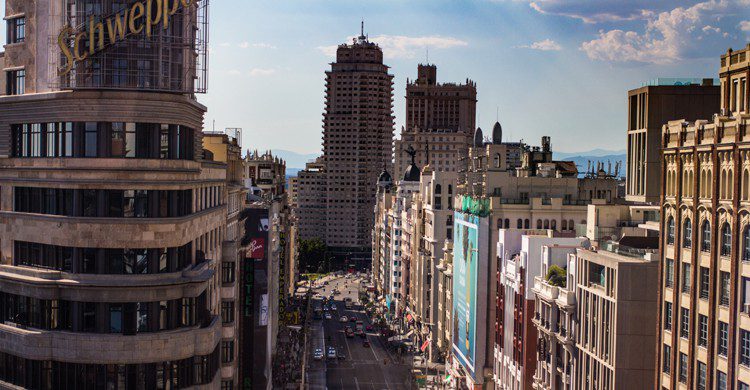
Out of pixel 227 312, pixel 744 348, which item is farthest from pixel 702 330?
pixel 227 312

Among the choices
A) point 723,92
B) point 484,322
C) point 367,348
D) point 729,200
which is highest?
point 723,92

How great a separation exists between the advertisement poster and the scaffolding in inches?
2760

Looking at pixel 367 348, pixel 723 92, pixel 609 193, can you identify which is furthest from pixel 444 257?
pixel 723 92

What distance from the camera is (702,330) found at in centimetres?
5703

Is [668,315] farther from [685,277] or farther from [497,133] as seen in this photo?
[497,133]

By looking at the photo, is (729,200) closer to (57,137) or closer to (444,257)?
(57,137)

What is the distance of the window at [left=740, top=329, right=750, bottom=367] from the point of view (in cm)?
5159

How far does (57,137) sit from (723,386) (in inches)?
1464

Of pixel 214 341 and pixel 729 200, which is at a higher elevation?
pixel 729 200

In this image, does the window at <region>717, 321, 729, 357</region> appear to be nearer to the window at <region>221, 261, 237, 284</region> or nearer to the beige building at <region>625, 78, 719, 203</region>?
the beige building at <region>625, 78, 719, 203</region>

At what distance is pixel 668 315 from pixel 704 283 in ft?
19.5

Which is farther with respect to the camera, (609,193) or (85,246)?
(609,193)

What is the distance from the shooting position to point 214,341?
2266 inches

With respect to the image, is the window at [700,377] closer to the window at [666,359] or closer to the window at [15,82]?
the window at [666,359]
